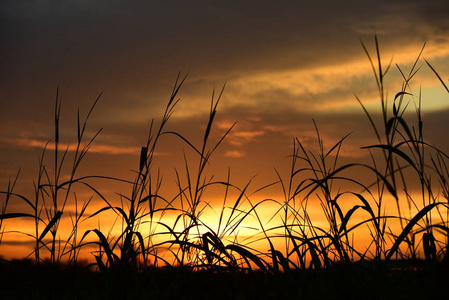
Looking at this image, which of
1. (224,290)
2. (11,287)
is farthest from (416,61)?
(11,287)

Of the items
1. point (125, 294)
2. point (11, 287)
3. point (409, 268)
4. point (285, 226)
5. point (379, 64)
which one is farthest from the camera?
point (11, 287)

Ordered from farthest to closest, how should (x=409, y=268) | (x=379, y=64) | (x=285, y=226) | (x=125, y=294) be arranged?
(x=285, y=226) → (x=409, y=268) → (x=125, y=294) → (x=379, y=64)

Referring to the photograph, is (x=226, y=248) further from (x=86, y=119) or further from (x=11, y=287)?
(x=11, y=287)

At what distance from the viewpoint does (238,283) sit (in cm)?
287

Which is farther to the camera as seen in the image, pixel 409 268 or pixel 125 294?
pixel 409 268

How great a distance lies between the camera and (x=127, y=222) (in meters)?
2.79

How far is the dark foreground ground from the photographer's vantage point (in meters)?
2.24

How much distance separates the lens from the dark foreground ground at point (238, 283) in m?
2.24

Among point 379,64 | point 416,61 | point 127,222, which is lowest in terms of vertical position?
point 127,222

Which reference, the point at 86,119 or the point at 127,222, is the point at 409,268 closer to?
the point at 127,222

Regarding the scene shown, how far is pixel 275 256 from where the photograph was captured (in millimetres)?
2742

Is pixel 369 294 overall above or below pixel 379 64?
Result: below

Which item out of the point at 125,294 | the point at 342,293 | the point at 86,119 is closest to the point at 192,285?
the point at 125,294

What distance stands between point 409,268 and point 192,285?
1162mm
